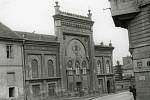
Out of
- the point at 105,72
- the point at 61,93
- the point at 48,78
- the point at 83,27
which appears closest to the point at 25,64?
the point at 48,78

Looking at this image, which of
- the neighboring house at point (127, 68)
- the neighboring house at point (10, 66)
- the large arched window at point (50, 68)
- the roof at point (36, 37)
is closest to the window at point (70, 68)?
the large arched window at point (50, 68)

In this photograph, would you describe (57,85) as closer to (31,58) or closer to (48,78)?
(48,78)

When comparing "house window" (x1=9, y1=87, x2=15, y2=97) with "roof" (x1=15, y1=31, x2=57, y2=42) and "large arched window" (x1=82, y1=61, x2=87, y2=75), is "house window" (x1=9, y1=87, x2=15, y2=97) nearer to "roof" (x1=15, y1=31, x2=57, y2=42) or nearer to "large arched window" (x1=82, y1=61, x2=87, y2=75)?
"roof" (x1=15, y1=31, x2=57, y2=42)

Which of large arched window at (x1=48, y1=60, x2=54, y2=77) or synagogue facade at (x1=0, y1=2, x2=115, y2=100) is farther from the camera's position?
large arched window at (x1=48, y1=60, x2=54, y2=77)

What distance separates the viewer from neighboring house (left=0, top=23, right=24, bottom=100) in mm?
33994

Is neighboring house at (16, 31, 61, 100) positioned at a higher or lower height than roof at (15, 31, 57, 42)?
lower

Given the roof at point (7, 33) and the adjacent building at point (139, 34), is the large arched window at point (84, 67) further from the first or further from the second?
the adjacent building at point (139, 34)

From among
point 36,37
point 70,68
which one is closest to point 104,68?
point 70,68

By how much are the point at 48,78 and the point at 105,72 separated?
15.0 metres

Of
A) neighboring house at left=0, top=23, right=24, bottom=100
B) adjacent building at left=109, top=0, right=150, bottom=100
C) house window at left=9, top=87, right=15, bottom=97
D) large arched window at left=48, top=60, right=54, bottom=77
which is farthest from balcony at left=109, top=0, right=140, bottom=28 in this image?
large arched window at left=48, top=60, right=54, bottom=77

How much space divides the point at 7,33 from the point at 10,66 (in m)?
4.00

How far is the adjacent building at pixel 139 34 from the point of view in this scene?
63.7 ft

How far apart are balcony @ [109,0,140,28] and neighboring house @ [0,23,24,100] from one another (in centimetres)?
1663

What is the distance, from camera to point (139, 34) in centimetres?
1992
